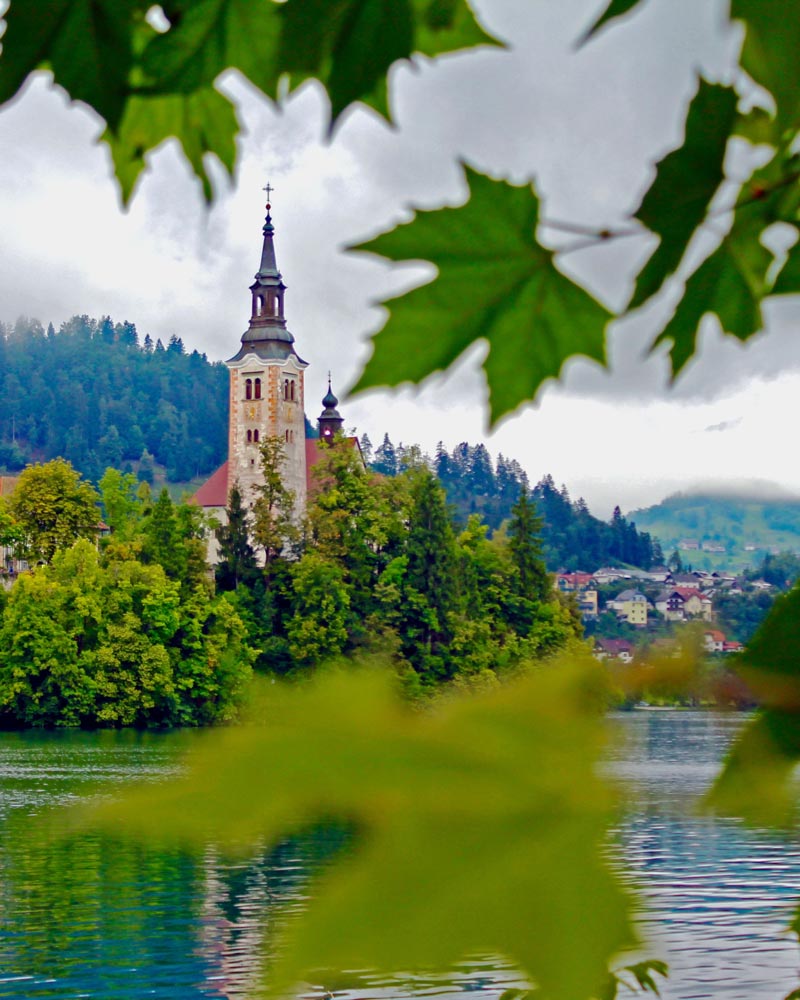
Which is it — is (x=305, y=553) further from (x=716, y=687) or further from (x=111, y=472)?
(x=716, y=687)

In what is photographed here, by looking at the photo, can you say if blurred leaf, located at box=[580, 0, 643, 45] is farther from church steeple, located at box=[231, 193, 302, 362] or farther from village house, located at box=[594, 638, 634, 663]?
church steeple, located at box=[231, 193, 302, 362]

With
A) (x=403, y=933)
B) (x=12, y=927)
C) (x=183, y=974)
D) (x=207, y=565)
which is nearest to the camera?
(x=403, y=933)

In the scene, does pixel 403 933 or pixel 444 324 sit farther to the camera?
pixel 444 324

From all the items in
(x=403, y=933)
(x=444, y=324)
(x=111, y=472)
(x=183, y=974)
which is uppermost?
(x=111, y=472)

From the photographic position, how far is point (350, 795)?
15 cm

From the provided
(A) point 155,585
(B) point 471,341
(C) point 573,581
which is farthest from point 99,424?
(B) point 471,341

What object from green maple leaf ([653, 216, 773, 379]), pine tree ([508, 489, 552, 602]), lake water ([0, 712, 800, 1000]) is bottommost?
lake water ([0, 712, 800, 1000])

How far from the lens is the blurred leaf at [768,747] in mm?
171

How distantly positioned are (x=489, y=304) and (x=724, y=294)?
0.21ft

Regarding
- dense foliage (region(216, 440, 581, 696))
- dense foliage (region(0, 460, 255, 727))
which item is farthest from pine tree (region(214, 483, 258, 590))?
dense foliage (region(0, 460, 255, 727))

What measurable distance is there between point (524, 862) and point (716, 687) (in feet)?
0.14

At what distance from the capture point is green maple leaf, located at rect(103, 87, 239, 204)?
1.49 ft

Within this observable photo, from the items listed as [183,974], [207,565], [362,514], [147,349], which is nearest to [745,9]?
[147,349]

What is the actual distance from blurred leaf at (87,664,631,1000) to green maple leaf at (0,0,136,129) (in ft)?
0.84
